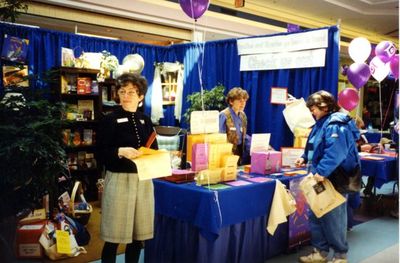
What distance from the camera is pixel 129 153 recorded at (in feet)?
7.34

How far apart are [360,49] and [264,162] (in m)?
2.47

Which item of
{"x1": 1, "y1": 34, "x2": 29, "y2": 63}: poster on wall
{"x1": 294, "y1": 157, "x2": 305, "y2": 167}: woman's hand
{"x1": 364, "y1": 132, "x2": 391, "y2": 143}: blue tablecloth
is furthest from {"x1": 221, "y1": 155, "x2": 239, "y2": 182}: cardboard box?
{"x1": 364, "y1": 132, "x2": 391, "y2": 143}: blue tablecloth

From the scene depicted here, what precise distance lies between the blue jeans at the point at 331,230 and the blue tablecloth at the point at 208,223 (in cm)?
42

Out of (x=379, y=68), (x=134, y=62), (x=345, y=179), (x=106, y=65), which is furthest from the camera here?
(x=134, y=62)

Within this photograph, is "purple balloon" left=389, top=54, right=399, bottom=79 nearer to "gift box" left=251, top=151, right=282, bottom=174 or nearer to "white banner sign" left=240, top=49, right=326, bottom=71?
"white banner sign" left=240, top=49, right=326, bottom=71

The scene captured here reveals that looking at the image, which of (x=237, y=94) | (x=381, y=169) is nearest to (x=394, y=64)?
(x=381, y=169)

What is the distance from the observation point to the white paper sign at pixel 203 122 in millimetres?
2684

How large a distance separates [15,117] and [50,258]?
146 cm

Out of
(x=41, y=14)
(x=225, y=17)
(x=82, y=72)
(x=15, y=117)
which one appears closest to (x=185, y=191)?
(x=15, y=117)

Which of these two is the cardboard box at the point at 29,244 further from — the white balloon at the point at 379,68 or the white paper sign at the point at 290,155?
the white balloon at the point at 379,68

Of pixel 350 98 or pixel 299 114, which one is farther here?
pixel 350 98

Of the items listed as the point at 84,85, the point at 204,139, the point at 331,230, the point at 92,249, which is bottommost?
the point at 92,249

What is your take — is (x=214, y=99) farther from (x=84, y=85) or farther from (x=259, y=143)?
(x=259, y=143)

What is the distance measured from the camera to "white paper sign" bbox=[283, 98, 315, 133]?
13.6 feet
